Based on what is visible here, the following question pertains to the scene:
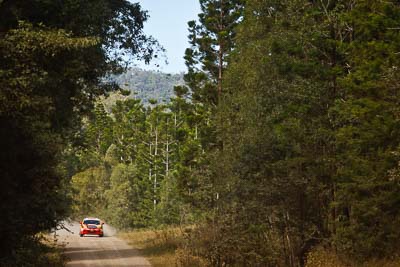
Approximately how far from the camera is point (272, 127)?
20.9 meters

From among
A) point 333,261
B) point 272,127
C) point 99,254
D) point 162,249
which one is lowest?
point 99,254

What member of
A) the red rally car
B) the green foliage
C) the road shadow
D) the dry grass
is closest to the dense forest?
the green foliage

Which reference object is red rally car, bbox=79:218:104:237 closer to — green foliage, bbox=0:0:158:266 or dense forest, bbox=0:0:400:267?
dense forest, bbox=0:0:400:267

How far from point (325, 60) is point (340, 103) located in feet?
9.40

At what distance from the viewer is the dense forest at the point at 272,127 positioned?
512 inches

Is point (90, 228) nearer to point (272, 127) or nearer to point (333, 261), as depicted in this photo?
point (272, 127)

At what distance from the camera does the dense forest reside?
13016 millimetres

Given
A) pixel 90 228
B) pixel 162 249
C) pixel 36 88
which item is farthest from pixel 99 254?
pixel 90 228

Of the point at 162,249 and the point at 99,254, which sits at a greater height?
the point at 162,249

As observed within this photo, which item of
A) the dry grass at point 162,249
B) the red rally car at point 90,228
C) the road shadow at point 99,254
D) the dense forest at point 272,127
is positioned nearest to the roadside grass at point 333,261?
the dense forest at point 272,127

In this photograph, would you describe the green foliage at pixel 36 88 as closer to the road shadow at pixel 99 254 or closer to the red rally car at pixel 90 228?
the road shadow at pixel 99 254

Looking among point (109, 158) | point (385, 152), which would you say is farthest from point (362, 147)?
point (109, 158)

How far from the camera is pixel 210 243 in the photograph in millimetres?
18812

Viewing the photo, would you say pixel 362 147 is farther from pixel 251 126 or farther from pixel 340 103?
pixel 251 126
